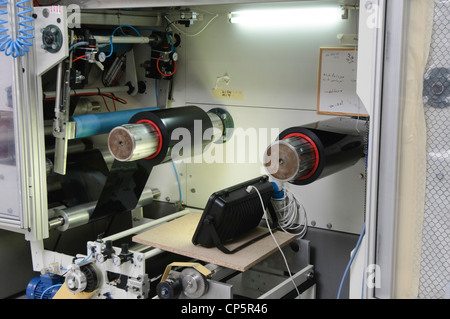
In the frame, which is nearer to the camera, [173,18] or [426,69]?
[426,69]

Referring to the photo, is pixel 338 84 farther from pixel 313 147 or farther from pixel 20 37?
pixel 20 37

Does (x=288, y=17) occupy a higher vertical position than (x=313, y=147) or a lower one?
higher

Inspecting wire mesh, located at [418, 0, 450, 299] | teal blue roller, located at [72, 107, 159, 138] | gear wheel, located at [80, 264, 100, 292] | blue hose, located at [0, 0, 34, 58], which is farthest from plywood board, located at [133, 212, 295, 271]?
blue hose, located at [0, 0, 34, 58]

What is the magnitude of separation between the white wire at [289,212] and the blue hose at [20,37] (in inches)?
56.9

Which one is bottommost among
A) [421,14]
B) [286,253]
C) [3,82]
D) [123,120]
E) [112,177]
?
[286,253]

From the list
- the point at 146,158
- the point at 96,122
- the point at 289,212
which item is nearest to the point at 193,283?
the point at 146,158

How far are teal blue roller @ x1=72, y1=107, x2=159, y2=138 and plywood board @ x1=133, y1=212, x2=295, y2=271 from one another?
59 cm

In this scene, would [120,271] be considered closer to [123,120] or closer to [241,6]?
[123,120]

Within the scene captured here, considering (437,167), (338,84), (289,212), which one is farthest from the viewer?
(289,212)

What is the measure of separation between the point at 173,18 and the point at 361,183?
1.45 m

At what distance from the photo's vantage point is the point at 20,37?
2.71 metres

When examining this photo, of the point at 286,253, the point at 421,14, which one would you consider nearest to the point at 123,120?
the point at 286,253

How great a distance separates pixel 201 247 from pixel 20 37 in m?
1.27

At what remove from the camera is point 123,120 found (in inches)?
126
